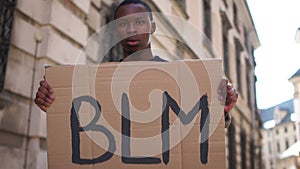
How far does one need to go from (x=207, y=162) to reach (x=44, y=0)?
2.67 meters

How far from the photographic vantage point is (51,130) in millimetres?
1617

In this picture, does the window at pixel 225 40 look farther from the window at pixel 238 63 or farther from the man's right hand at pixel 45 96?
the man's right hand at pixel 45 96

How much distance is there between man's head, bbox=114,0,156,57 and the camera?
194 cm

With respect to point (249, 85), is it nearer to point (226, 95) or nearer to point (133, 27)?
point (133, 27)

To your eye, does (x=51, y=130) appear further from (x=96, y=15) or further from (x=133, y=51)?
(x=96, y=15)

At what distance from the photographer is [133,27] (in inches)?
76.3

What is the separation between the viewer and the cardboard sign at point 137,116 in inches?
61.9

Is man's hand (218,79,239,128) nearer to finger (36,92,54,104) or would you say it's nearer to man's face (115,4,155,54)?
man's face (115,4,155,54)

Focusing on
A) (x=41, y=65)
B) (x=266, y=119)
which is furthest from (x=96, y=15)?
(x=266, y=119)

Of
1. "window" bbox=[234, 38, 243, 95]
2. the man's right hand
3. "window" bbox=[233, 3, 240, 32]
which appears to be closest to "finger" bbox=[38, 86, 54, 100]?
the man's right hand

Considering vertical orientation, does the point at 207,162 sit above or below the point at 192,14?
below

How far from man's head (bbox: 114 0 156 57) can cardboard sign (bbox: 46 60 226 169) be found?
344 millimetres

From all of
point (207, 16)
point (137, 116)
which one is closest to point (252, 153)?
point (207, 16)

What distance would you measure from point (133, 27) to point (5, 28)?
1586mm
